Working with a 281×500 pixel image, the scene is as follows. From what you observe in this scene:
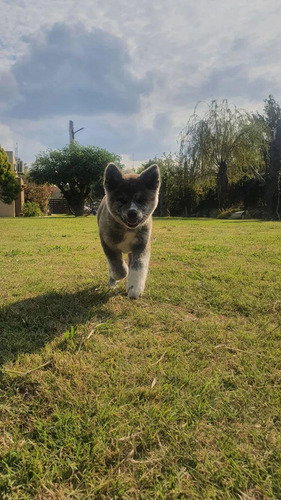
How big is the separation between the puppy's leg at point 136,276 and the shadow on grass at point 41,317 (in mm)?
328

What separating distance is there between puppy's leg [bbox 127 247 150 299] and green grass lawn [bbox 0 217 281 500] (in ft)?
0.34

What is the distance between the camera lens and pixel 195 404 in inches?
69.4

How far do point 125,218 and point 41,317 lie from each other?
1.38 meters

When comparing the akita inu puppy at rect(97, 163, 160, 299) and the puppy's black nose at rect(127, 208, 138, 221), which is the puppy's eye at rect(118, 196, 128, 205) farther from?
the puppy's black nose at rect(127, 208, 138, 221)

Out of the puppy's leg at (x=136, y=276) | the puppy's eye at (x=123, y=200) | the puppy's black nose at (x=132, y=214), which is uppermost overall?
the puppy's eye at (x=123, y=200)

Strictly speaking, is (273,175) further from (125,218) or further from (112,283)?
(125,218)

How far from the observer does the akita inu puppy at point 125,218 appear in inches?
141

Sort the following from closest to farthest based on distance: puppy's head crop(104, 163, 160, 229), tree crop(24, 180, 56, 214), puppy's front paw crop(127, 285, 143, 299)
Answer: puppy's front paw crop(127, 285, 143, 299), puppy's head crop(104, 163, 160, 229), tree crop(24, 180, 56, 214)

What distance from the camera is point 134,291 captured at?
11.0 ft

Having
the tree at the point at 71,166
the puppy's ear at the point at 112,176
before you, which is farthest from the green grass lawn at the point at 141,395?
the tree at the point at 71,166

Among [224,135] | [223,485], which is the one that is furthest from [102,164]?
[223,485]

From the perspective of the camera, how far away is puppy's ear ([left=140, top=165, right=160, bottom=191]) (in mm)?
3802

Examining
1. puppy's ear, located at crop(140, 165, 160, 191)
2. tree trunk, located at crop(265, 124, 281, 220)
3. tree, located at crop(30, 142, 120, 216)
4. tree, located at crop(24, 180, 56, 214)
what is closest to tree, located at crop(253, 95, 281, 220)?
tree trunk, located at crop(265, 124, 281, 220)

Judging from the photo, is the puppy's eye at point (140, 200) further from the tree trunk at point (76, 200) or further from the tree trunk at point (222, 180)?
the tree trunk at point (76, 200)
